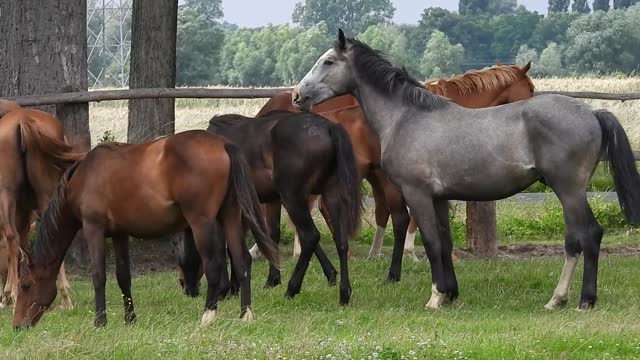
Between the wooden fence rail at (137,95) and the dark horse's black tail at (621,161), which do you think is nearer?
the dark horse's black tail at (621,161)

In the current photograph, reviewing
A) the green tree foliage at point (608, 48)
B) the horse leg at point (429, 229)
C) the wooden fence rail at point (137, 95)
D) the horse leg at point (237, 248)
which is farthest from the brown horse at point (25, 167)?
the green tree foliage at point (608, 48)

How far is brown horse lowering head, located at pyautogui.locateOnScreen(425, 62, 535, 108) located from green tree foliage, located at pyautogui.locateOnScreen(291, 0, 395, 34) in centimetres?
6865

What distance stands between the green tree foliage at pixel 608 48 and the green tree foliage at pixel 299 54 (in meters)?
14.4

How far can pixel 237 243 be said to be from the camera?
28.7 ft

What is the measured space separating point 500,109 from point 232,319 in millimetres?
2890

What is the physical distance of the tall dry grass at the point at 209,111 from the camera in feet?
71.3

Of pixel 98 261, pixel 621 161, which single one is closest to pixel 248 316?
pixel 98 261

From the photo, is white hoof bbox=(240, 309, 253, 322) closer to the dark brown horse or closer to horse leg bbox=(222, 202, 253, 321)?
horse leg bbox=(222, 202, 253, 321)

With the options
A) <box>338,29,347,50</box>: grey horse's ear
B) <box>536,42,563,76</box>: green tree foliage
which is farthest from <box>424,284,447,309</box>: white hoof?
<box>536,42,563,76</box>: green tree foliage

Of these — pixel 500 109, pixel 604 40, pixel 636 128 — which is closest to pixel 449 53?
pixel 604 40

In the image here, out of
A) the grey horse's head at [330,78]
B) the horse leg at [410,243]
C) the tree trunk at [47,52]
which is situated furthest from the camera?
the horse leg at [410,243]

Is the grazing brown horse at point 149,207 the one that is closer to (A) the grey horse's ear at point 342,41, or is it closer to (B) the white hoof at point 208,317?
(B) the white hoof at point 208,317

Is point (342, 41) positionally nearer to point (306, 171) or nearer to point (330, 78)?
point (330, 78)

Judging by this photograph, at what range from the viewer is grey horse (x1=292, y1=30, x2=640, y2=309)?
9242mm
